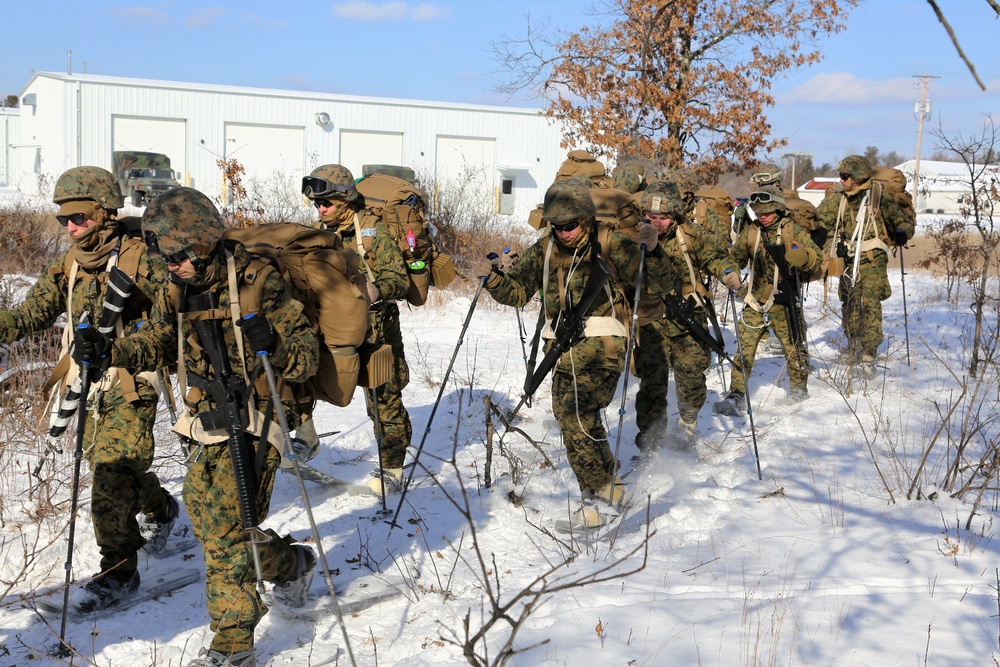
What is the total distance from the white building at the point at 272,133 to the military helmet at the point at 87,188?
2478cm

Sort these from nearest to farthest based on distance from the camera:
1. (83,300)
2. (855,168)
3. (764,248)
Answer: (83,300) < (764,248) < (855,168)

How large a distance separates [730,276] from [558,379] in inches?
84.2

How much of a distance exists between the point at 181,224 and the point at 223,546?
1332 millimetres

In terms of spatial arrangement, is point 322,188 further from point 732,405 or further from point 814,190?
point 814,190

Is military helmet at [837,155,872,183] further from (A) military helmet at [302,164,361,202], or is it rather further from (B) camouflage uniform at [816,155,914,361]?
(A) military helmet at [302,164,361,202]

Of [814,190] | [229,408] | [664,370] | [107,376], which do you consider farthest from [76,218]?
[814,190]

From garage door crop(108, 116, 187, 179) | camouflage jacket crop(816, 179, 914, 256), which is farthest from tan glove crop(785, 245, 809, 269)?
garage door crop(108, 116, 187, 179)

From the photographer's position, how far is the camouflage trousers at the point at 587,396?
518cm

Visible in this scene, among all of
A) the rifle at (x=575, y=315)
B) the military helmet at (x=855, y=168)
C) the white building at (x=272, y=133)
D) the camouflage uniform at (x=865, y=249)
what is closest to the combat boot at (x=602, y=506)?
the rifle at (x=575, y=315)

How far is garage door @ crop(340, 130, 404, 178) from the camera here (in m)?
34.8

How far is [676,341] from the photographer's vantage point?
281 inches

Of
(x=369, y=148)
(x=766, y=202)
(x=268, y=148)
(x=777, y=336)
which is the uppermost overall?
(x=369, y=148)

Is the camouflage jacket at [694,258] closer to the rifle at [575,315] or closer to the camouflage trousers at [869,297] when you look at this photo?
the rifle at [575,315]

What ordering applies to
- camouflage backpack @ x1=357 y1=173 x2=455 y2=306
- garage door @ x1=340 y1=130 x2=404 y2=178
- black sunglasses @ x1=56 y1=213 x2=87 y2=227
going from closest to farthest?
black sunglasses @ x1=56 y1=213 x2=87 y2=227
camouflage backpack @ x1=357 y1=173 x2=455 y2=306
garage door @ x1=340 y1=130 x2=404 y2=178
